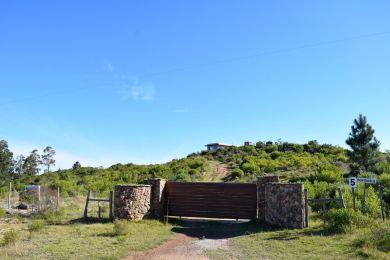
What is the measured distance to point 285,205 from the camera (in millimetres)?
15109

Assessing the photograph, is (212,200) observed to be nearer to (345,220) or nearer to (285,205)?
(285,205)

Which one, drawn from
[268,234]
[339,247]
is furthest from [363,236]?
[268,234]

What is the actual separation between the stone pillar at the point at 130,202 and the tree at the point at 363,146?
20.6 metres

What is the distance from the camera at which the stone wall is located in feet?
48.3

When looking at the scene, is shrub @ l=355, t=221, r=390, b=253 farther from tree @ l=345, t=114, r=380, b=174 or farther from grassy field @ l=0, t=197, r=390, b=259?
tree @ l=345, t=114, r=380, b=174

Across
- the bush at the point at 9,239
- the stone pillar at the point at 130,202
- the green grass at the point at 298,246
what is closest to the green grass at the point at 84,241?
the bush at the point at 9,239

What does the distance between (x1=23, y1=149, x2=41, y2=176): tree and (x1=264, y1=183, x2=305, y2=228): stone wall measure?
6082cm

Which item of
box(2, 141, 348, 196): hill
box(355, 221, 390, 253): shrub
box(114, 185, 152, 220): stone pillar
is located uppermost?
box(2, 141, 348, 196): hill

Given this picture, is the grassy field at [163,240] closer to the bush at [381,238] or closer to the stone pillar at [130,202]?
the bush at [381,238]

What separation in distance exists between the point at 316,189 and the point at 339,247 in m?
→ 10.4

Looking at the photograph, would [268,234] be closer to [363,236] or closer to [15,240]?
[363,236]

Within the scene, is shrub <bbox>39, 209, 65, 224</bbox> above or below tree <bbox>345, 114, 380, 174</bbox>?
below

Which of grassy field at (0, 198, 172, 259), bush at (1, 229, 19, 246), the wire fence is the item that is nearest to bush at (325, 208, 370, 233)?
grassy field at (0, 198, 172, 259)

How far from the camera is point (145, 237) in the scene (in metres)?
13.4
